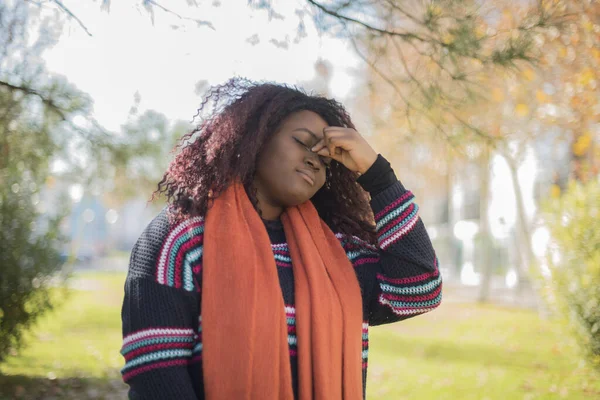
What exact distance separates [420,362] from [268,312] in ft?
20.7

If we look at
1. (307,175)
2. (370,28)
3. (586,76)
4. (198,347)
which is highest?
(586,76)

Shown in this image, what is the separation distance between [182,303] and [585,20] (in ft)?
15.8

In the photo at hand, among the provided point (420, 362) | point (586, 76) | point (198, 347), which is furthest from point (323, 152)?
point (420, 362)

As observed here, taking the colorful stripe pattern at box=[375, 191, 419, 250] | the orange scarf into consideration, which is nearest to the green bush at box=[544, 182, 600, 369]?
the colorful stripe pattern at box=[375, 191, 419, 250]

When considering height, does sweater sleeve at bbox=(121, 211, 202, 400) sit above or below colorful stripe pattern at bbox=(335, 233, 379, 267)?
below

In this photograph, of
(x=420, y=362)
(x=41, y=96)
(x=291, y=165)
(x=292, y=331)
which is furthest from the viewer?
(x=420, y=362)

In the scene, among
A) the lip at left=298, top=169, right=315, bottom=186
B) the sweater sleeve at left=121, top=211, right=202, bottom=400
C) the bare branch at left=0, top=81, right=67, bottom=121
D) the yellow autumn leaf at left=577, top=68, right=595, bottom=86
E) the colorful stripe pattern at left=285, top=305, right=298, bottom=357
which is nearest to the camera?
the sweater sleeve at left=121, top=211, right=202, bottom=400

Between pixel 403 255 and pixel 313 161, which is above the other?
pixel 313 161

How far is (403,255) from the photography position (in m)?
1.97

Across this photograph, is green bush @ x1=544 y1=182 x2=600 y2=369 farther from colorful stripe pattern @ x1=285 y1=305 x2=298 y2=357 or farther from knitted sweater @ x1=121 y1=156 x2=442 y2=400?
colorful stripe pattern @ x1=285 y1=305 x2=298 y2=357

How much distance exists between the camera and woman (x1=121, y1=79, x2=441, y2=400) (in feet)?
5.48

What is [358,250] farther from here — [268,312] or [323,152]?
[268,312]

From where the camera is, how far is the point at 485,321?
11398mm

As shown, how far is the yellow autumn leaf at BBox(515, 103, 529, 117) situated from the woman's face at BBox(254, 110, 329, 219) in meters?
7.87
